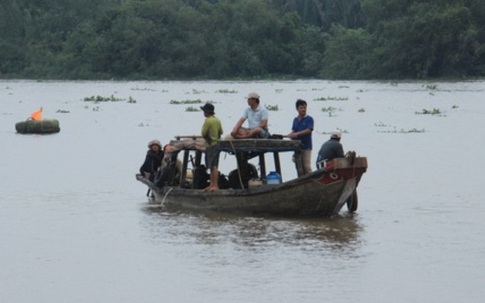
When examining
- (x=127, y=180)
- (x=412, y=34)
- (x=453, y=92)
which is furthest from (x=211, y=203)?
(x=412, y=34)

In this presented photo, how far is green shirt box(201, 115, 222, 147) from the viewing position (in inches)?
756

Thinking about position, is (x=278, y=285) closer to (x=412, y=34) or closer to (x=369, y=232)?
(x=369, y=232)

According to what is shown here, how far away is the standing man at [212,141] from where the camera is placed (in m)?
19.2

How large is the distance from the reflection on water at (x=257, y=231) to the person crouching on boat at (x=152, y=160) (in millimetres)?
1621

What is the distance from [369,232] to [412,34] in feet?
266

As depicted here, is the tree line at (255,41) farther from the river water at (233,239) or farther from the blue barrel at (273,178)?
the blue barrel at (273,178)

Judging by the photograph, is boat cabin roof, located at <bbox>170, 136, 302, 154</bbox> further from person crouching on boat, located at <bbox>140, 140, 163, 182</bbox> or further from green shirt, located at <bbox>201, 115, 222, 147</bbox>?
person crouching on boat, located at <bbox>140, 140, 163, 182</bbox>

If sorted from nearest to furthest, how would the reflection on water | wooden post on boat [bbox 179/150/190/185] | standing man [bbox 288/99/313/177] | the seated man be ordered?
the reflection on water
standing man [bbox 288/99/313/177]
wooden post on boat [bbox 179/150/190/185]
the seated man

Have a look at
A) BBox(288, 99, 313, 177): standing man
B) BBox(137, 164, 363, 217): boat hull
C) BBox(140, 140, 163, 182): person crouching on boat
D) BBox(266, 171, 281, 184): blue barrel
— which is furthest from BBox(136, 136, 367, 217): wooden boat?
BBox(140, 140, 163, 182): person crouching on boat

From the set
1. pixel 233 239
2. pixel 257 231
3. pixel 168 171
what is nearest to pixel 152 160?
pixel 168 171

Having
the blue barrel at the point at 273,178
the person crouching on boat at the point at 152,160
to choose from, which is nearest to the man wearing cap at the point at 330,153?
the blue barrel at the point at 273,178

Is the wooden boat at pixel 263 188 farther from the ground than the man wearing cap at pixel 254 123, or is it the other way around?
the man wearing cap at pixel 254 123

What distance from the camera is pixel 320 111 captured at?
53.2 meters

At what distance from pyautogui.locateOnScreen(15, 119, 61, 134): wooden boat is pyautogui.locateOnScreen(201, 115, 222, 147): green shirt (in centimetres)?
2196
